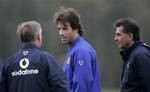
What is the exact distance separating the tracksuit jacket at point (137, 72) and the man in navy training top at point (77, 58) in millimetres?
344

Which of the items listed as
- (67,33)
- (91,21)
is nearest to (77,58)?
(67,33)

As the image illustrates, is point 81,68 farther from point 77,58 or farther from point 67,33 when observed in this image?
point 67,33

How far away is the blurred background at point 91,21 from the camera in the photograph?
28688 millimetres

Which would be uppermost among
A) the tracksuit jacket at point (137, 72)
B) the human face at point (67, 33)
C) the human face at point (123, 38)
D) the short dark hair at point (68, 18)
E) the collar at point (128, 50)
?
the short dark hair at point (68, 18)

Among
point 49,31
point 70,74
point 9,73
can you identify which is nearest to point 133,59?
point 70,74

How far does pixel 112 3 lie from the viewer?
29062 millimetres

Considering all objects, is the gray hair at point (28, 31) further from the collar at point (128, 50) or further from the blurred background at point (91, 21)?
the blurred background at point (91, 21)

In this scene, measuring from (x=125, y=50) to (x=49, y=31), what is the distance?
21.1 metres

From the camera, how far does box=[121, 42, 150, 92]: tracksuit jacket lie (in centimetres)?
738

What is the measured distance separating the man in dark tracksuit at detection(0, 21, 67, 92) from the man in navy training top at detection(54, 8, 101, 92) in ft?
1.26

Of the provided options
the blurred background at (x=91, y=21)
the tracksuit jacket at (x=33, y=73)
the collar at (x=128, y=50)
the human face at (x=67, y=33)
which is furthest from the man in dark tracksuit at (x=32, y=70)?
the blurred background at (x=91, y=21)

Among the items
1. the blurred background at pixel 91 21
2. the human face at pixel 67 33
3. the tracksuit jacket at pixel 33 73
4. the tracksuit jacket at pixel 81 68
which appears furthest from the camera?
the blurred background at pixel 91 21

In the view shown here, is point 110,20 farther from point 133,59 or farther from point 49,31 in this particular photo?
point 133,59

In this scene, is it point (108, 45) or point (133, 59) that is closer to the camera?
point (133, 59)
